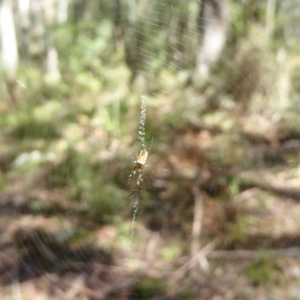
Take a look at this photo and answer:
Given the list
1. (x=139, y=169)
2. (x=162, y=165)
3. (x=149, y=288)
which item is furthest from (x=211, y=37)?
(x=149, y=288)

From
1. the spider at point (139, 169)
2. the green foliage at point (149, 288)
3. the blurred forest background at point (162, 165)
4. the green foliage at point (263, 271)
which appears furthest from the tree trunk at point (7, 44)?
the green foliage at point (263, 271)

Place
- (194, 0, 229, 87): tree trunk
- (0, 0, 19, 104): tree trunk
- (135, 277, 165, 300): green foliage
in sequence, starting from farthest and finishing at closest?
(0, 0, 19, 104): tree trunk → (194, 0, 229, 87): tree trunk → (135, 277, 165, 300): green foliage

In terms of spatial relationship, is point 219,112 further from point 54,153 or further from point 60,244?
point 60,244

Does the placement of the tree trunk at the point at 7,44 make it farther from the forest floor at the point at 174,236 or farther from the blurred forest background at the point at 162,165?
the forest floor at the point at 174,236

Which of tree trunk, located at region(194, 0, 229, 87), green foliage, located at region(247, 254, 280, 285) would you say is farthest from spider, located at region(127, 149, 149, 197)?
tree trunk, located at region(194, 0, 229, 87)

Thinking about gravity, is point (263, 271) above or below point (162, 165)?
below

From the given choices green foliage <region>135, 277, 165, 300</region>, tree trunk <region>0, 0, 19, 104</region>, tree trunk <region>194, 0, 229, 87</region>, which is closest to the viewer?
green foliage <region>135, 277, 165, 300</region>

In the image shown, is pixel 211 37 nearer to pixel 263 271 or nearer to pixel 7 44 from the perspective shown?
pixel 263 271

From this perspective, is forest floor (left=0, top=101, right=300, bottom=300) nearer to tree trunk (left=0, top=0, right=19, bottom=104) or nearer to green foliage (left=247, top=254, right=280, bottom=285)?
green foliage (left=247, top=254, right=280, bottom=285)

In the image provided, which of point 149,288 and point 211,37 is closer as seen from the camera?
point 149,288
